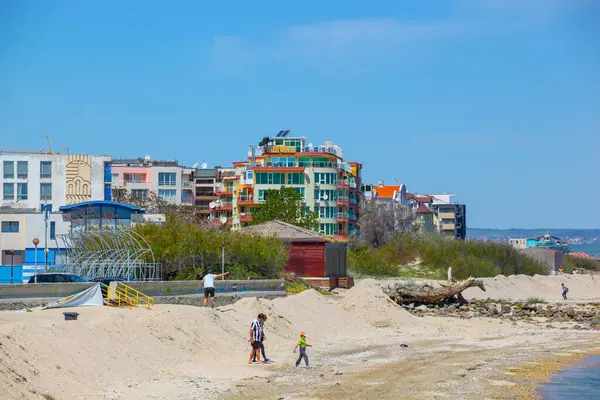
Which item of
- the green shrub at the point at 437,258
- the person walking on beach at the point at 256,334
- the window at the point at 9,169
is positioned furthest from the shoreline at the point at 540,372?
the window at the point at 9,169

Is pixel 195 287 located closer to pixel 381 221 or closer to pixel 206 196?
pixel 381 221

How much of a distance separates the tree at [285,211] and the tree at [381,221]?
18613mm

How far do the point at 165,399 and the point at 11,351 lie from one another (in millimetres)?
3820

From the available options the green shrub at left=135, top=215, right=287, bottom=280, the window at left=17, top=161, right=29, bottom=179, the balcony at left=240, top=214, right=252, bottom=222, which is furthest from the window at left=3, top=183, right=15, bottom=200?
the green shrub at left=135, top=215, right=287, bottom=280

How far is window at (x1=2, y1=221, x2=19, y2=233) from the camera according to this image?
6519cm

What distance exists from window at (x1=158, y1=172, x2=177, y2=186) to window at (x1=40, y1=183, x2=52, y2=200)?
135ft

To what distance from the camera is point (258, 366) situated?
29.2 m

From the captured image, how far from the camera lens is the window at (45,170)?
86.6 metres

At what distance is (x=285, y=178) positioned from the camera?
108125mm

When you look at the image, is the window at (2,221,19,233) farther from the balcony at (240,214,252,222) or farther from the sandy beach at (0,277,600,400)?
the balcony at (240,214,252,222)

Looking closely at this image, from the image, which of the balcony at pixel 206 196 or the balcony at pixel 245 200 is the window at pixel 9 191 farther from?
the balcony at pixel 206 196

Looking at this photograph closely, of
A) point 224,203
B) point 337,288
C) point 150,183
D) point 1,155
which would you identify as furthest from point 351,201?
point 337,288

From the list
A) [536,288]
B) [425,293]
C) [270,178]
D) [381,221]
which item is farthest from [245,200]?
[425,293]

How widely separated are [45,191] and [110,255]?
147ft
